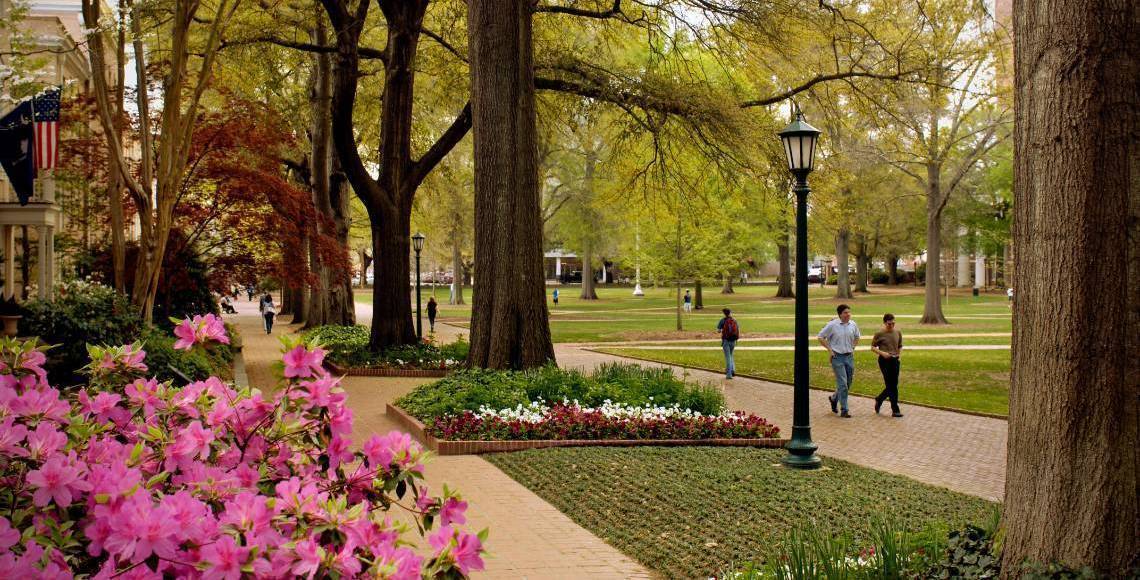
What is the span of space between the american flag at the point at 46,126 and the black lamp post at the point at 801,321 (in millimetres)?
12865

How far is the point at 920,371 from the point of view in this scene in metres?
23.6

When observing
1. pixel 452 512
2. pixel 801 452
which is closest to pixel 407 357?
pixel 801 452

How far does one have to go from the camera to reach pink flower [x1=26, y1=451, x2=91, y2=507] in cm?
271

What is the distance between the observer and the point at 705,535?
8.03 m

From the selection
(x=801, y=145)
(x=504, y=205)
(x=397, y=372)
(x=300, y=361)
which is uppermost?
(x=801, y=145)

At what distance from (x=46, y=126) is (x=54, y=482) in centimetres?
1756

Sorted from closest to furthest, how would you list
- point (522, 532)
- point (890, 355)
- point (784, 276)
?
point (522, 532) → point (890, 355) → point (784, 276)

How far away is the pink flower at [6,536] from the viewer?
95.2 inches

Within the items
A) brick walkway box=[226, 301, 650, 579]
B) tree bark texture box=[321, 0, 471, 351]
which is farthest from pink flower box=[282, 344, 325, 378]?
tree bark texture box=[321, 0, 471, 351]

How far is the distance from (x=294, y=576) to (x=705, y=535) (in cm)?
573

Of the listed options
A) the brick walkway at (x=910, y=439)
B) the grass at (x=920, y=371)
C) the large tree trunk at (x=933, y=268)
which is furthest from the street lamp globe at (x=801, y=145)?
the large tree trunk at (x=933, y=268)

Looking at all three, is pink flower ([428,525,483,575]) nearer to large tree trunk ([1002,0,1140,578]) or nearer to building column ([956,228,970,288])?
large tree trunk ([1002,0,1140,578])

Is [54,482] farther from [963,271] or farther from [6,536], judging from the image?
[963,271]

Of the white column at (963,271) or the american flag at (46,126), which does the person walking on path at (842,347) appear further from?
the white column at (963,271)
